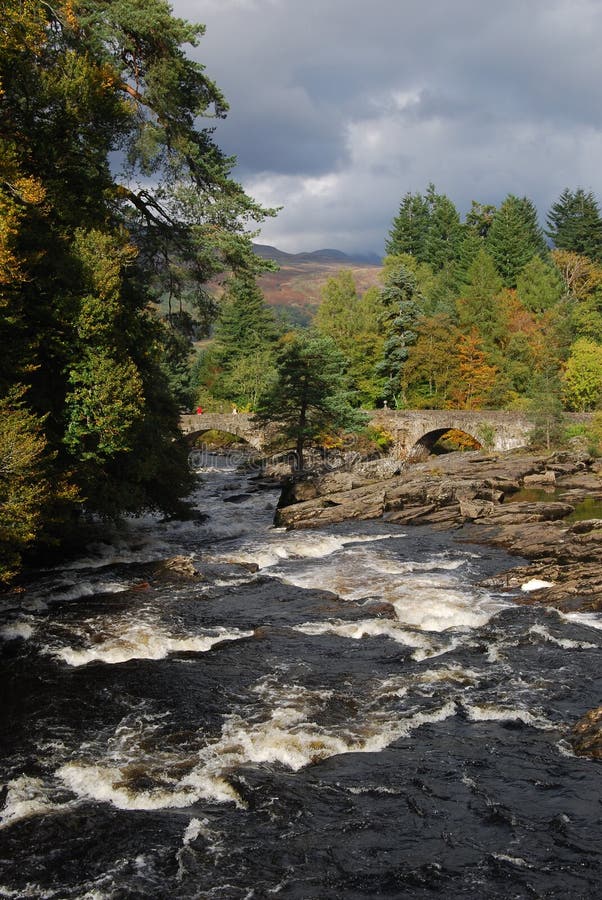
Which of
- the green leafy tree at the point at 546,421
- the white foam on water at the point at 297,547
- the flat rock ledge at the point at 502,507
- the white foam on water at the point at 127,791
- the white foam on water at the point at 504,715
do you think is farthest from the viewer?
the green leafy tree at the point at 546,421

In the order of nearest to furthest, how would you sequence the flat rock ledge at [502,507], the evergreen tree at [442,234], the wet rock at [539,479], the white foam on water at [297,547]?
the flat rock ledge at [502,507] → the white foam on water at [297,547] → the wet rock at [539,479] → the evergreen tree at [442,234]

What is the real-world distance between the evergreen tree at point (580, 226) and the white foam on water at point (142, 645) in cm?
9935

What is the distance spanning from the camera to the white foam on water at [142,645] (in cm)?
1708

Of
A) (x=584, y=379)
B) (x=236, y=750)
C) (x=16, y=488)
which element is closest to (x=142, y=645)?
(x=16, y=488)

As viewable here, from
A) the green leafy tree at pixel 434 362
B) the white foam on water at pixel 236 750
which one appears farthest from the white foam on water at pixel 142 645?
the green leafy tree at pixel 434 362

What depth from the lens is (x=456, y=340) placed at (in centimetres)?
7431

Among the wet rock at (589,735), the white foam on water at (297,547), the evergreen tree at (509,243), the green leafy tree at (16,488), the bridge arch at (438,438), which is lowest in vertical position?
the white foam on water at (297,547)

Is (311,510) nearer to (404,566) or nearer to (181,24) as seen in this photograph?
(404,566)

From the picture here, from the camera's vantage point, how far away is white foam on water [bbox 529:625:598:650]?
56.7ft

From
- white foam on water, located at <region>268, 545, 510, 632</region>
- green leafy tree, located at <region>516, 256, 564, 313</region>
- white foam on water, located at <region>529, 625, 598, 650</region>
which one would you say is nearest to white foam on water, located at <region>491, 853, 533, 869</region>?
white foam on water, located at <region>529, 625, 598, 650</region>

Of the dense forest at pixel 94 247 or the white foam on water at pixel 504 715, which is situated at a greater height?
the dense forest at pixel 94 247

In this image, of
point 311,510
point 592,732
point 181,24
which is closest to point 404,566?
point 311,510

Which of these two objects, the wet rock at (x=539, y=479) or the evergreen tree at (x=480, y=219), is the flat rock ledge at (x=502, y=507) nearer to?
the wet rock at (x=539, y=479)

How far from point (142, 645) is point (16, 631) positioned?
3818mm
